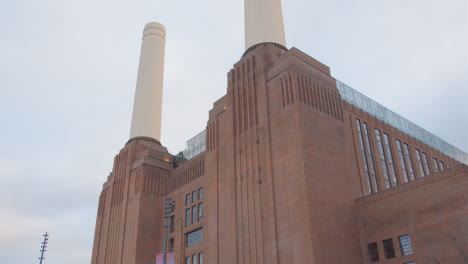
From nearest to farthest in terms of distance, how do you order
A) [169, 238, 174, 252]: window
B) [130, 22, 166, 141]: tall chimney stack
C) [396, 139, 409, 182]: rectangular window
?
[396, 139, 409, 182]: rectangular window, [169, 238, 174, 252]: window, [130, 22, 166, 141]: tall chimney stack

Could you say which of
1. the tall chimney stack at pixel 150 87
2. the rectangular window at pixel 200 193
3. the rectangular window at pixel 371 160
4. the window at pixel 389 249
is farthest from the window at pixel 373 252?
the tall chimney stack at pixel 150 87

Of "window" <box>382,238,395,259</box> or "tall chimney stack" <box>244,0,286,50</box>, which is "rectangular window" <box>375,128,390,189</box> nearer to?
"window" <box>382,238,395,259</box>

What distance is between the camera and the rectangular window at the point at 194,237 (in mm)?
54531

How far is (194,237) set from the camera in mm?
55625

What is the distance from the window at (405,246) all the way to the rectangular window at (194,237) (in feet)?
84.4

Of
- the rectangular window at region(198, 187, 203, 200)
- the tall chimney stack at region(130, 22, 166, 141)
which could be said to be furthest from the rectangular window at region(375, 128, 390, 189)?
the tall chimney stack at region(130, 22, 166, 141)

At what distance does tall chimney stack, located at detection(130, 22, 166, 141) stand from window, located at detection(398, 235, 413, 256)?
47050 millimetres

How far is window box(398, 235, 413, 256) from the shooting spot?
35531 mm

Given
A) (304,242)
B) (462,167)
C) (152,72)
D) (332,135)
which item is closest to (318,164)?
(332,135)

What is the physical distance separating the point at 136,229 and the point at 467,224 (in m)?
41.6

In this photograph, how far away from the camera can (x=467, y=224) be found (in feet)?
107

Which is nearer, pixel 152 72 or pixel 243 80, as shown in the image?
pixel 243 80

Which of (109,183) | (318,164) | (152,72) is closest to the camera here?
(318,164)

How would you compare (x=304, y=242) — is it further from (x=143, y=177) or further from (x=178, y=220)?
(x=143, y=177)
